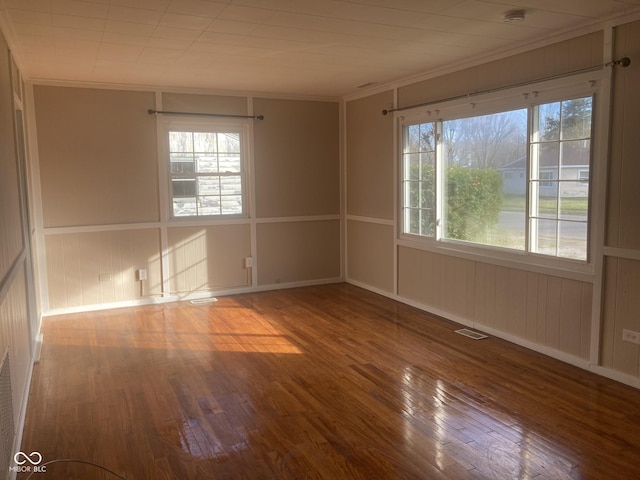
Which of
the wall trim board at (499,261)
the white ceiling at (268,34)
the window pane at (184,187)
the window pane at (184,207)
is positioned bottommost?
the wall trim board at (499,261)

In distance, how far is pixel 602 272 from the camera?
365 centimetres

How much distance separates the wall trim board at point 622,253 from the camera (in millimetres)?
3438

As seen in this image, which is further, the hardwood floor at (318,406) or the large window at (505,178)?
the large window at (505,178)

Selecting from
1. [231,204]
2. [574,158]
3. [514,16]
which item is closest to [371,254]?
[231,204]

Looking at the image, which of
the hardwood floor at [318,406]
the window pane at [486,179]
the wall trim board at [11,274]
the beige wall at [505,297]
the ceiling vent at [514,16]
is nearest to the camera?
the wall trim board at [11,274]

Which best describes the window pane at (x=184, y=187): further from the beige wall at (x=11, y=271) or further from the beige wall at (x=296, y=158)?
the beige wall at (x=11, y=271)

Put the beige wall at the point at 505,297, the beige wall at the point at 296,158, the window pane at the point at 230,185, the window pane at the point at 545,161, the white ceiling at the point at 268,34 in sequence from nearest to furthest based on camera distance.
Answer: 1. the white ceiling at the point at 268,34
2. the beige wall at the point at 505,297
3. the window pane at the point at 545,161
4. the window pane at the point at 230,185
5. the beige wall at the point at 296,158

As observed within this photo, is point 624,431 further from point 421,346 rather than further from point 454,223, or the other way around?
point 454,223

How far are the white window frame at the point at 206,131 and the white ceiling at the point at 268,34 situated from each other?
0.70m

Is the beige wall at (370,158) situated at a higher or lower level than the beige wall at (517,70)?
lower

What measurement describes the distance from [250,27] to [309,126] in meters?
3.12

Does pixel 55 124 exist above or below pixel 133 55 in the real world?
below

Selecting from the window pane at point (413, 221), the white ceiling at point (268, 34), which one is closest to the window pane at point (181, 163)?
the white ceiling at point (268, 34)

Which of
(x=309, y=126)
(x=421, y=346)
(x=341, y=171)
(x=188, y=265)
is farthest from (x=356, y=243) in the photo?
(x=421, y=346)
